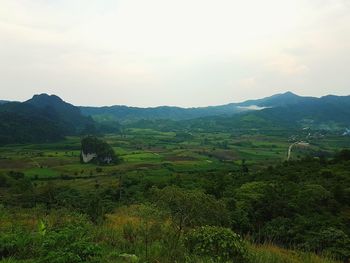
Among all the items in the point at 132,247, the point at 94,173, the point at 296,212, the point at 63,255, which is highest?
the point at 63,255

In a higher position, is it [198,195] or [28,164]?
[198,195]

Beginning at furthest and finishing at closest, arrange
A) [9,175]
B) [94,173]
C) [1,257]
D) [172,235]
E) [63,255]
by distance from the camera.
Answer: [94,173] → [9,175] → [172,235] → [1,257] → [63,255]

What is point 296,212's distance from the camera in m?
23.8

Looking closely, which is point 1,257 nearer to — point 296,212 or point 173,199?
point 173,199

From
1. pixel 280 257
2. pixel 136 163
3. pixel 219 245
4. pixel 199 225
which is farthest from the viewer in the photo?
pixel 136 163

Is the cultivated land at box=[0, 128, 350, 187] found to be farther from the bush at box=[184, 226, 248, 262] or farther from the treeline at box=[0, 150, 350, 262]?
the bush at box=[184, 226, 248, 262]

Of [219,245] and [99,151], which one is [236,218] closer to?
[219,245]

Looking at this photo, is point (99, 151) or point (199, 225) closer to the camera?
point (199, 225)

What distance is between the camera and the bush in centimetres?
773

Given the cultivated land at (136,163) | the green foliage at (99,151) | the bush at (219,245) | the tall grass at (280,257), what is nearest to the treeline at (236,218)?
the bush at (219,245)

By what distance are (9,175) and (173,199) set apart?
73.3 meters

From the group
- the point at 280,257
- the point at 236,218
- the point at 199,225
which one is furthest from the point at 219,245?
the point at 236,218

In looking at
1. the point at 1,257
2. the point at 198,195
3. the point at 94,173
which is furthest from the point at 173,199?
the point at 94,173

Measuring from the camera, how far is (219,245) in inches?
304
